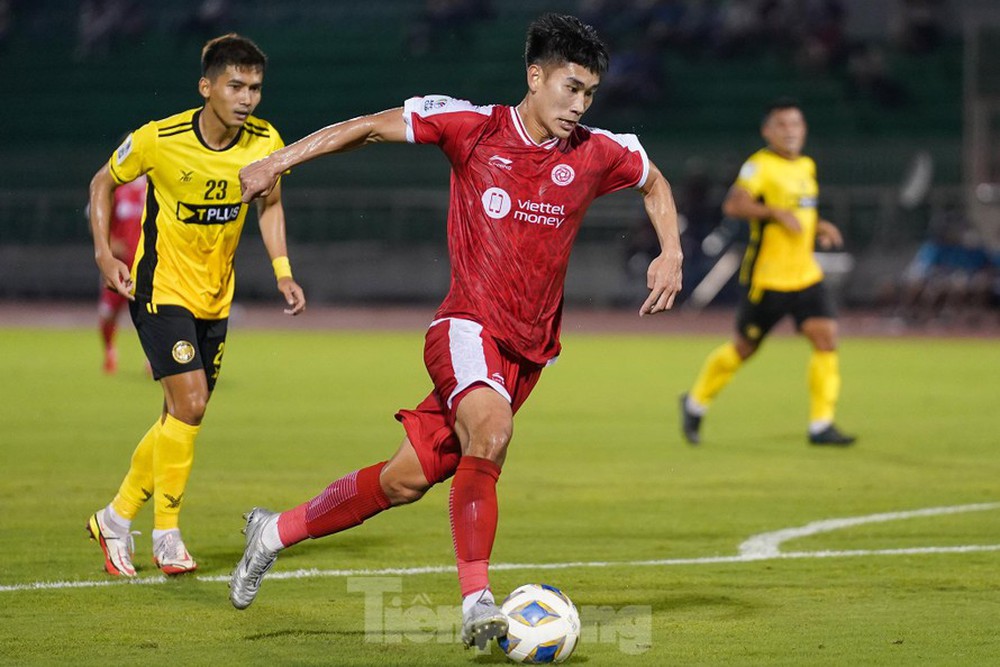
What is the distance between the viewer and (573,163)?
239 inches

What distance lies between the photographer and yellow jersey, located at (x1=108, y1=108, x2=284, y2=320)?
7461 millimetres

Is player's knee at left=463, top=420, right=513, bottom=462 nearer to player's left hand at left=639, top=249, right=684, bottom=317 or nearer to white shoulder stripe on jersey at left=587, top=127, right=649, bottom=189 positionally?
player's left hand at left=639, top=249, right=684, bottom=317

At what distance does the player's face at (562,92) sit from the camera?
5.87 metres

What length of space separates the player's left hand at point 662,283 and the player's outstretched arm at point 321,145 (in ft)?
3.21

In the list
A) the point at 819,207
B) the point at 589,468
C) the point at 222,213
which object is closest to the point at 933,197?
the point at 819,207

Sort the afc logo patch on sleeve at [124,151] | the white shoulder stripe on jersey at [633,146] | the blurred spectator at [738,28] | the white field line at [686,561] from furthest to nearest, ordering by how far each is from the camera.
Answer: the blurred spectator at [738,28], the afc logo patch on sleeve at [124,151], the white field line at [686,561], the white shoulder stripe on jersey at [633,146]

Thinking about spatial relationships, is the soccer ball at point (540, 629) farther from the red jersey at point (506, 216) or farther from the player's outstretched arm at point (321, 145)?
the player's outstretched arm at point (321, 145)

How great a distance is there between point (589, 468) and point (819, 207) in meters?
18.2

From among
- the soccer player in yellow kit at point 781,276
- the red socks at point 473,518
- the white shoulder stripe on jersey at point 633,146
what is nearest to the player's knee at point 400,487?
the red socks at point 473,518

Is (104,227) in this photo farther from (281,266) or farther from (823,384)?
(823,384)

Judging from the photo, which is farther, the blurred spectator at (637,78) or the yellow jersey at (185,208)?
the blurred spectator at (637,78)

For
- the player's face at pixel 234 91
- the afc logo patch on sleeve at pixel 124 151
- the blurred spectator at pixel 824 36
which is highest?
the blurred spectator at pixel 824 36

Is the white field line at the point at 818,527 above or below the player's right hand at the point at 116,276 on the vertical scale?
below

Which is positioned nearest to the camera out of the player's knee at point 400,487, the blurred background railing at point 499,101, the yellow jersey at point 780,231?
the player's knee at point 400,487
